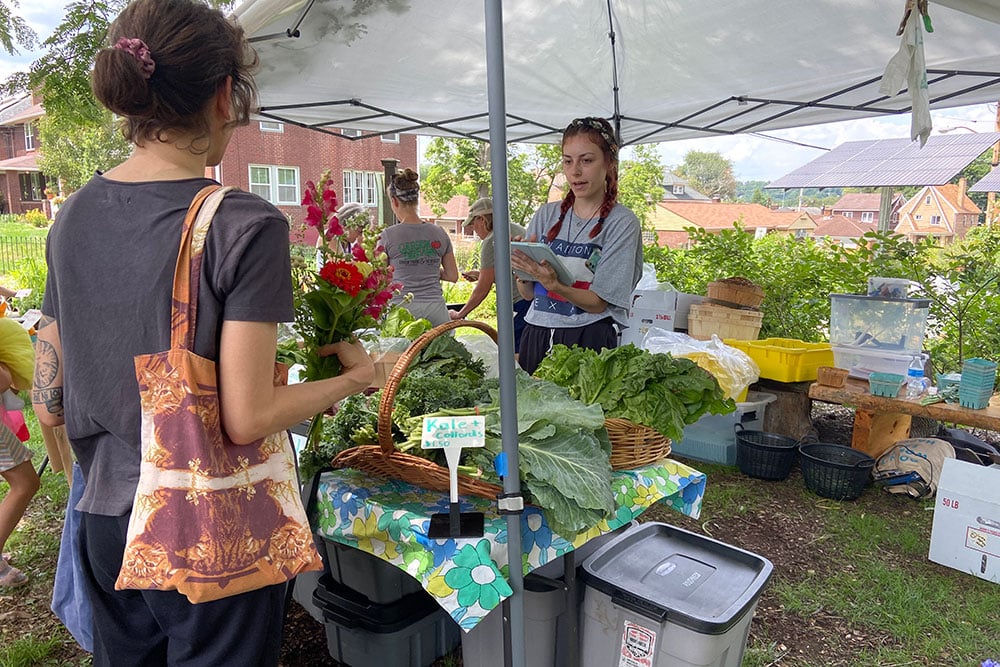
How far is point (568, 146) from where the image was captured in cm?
275

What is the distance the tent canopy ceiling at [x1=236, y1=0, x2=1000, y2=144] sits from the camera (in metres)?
3.33

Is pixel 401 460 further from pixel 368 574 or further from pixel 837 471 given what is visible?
pixel 837 471

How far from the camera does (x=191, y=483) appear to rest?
106 centimetres

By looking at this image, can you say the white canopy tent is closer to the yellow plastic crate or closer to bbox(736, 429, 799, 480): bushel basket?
the yellow plastic crate

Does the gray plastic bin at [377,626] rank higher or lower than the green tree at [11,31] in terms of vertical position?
lower

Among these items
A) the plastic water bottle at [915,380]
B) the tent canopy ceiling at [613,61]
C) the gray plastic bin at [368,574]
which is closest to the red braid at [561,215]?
the tent canopy ceiling at [613,61]

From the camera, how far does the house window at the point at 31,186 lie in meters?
32.3

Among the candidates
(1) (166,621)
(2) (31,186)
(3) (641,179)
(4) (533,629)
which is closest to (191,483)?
(1) (166,621)

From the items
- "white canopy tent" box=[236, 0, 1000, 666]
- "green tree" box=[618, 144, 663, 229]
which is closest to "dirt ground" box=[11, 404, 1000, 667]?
"white canopy tent" box=[236, 0, 1000, 666]

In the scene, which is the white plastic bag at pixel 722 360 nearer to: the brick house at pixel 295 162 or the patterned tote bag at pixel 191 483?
the patterned tote bag at pixel 191 483

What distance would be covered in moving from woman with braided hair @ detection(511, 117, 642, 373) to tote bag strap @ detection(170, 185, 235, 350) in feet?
5.11

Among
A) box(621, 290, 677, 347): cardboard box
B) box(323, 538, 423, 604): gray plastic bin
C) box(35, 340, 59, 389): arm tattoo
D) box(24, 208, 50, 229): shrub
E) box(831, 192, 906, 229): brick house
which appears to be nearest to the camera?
box(35, 340, 59, 389): arm tattoo

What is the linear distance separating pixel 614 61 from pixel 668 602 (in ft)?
12.4

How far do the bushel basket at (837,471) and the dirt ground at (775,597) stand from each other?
99 mm
